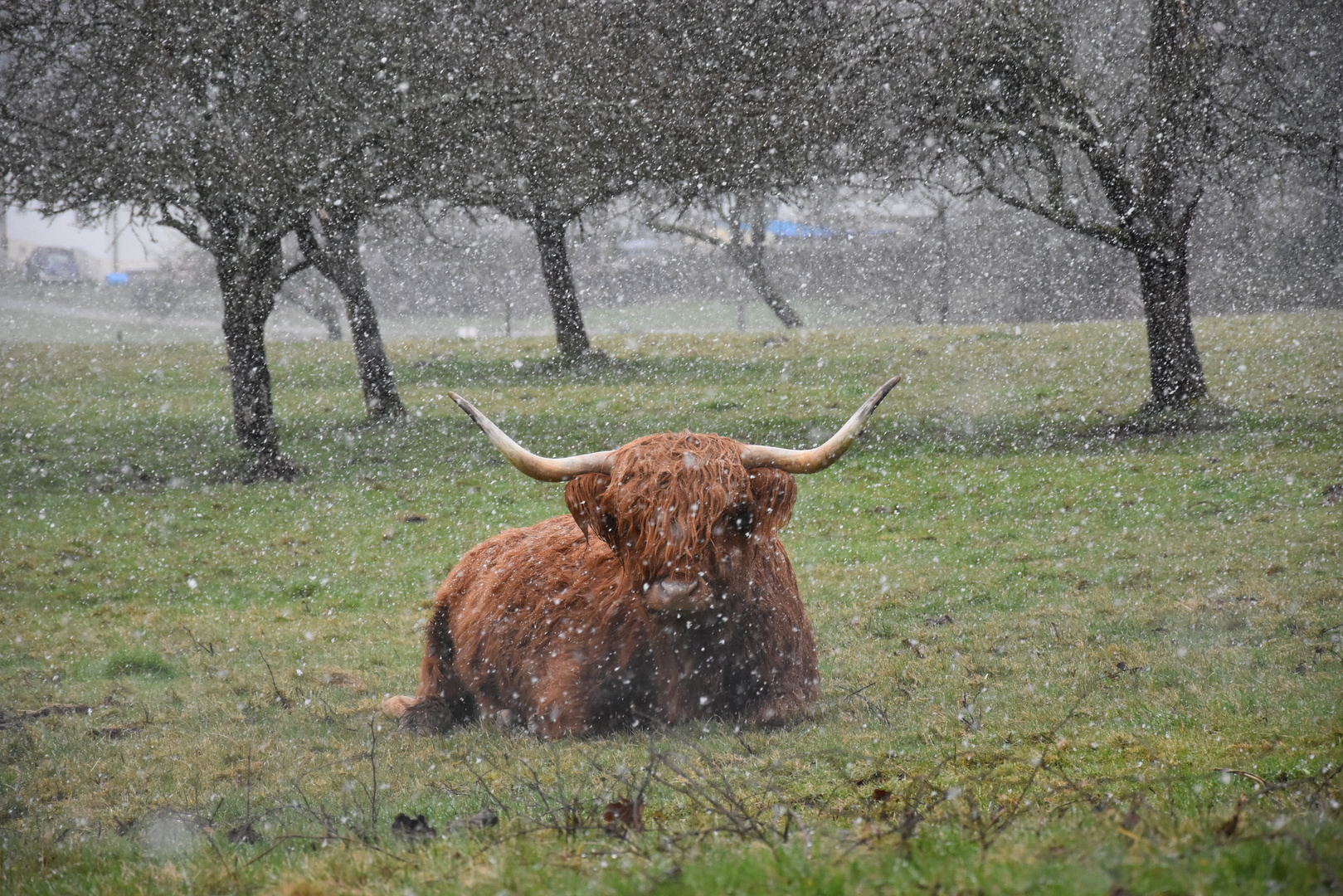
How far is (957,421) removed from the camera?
53.6 feet

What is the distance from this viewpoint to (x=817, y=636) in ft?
26.4

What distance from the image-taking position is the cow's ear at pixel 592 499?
18.5ft

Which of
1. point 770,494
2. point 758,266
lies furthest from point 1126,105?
point 758,266

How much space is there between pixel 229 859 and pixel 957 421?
14006 millimetres

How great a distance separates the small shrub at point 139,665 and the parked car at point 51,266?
37.8 meters

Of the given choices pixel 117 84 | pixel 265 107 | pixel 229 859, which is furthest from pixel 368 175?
pixel 229 859

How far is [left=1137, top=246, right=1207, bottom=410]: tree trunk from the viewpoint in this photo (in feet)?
49.8

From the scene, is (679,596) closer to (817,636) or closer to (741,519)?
(741,519)

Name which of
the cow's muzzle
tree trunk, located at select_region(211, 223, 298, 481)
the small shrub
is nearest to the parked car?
tree trunk, located at select_region(211, 223, 298, 481)

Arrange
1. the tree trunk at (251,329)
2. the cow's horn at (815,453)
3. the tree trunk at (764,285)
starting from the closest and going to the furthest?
the cow's horn at (815,453), the tree trunk at (251,329), the tree trunk at (764,285)

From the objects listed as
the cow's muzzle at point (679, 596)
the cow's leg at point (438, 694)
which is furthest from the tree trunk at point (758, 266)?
the cow's muzzle at point (679, 596)

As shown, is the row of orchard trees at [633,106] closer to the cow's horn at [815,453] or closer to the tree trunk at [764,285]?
the cow's horn at [815,453]

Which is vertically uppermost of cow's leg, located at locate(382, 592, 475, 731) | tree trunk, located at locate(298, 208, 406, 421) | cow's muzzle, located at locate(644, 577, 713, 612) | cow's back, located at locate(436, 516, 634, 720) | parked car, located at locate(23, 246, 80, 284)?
parked car, located at locate(23, 246, 80, 284)

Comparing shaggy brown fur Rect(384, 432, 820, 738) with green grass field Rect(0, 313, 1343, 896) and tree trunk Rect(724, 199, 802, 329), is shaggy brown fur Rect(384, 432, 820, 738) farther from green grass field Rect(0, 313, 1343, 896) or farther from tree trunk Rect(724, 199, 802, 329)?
tree trunk Rect(724, 199, 802, 329)
